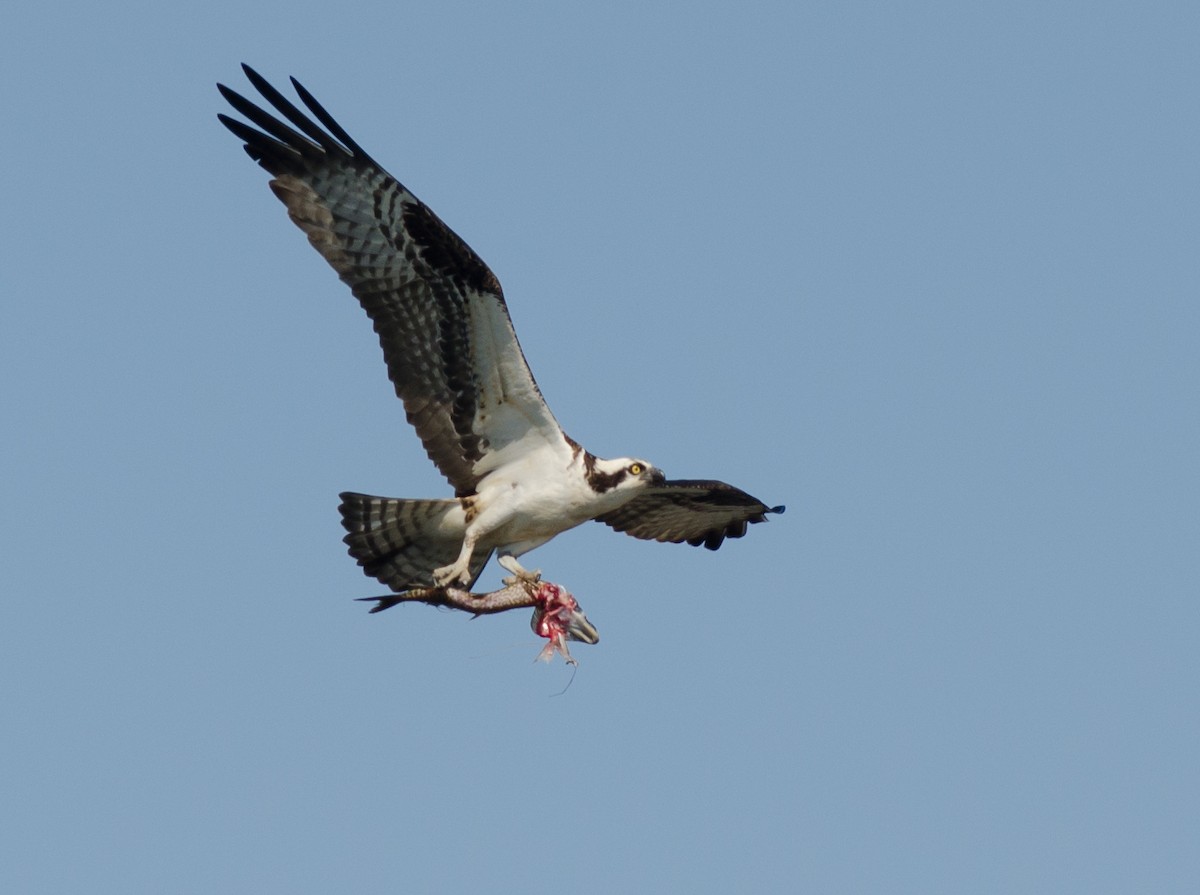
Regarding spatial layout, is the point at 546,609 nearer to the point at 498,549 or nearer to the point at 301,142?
the point at 498,549

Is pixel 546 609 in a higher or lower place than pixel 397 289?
lower

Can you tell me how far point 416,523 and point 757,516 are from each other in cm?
272

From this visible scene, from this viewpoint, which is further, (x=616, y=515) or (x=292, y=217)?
(x=616, y=515)

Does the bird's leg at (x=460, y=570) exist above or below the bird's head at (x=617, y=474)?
below

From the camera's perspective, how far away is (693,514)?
1412 cm

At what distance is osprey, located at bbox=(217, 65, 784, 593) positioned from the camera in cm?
1194

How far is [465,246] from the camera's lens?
38.8 ft

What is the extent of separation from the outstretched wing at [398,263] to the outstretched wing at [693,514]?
175cm

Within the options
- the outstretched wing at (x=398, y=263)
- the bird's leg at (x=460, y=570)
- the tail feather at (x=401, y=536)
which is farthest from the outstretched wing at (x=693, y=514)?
the outstretched wing at (x=398, y=263)

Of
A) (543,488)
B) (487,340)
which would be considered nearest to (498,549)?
(543,488)

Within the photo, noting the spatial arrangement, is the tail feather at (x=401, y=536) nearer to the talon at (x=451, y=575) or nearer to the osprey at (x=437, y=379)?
the osprey at (x=437, y=379)

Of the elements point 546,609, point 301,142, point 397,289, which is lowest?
point 546,609

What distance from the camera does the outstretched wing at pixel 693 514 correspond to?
44.8ft

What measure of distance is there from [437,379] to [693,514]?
8.56ft
